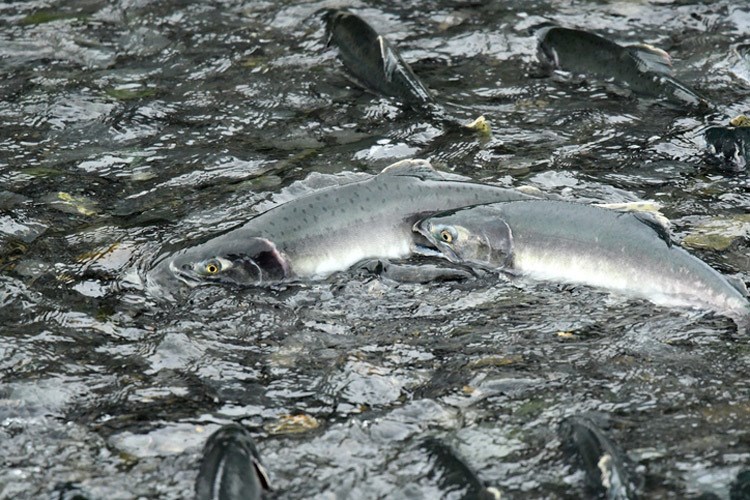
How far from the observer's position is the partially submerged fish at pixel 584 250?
4.81 meters

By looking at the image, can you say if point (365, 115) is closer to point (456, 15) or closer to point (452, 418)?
point (456, 15)

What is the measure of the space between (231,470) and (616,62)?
4888 mm

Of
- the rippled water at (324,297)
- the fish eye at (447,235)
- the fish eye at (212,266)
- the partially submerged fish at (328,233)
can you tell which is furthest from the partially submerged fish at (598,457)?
the fish eye at (212,266)

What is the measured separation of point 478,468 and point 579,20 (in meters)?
5.62

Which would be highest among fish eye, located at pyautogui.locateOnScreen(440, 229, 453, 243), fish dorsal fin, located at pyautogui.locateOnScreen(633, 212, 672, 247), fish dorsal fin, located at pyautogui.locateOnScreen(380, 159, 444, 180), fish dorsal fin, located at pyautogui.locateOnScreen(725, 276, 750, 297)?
fish dorsal fin, located at pyautogui.locateOnScreen(380, 159, 444, 180)

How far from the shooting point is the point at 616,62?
755 centimetres

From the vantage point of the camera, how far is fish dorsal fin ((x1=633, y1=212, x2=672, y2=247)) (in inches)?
195

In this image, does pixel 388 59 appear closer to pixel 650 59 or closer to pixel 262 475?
pixel 650 59

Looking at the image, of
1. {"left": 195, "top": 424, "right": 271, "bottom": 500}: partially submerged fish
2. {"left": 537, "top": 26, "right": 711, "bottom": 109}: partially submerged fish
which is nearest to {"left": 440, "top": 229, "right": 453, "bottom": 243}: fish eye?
{"left": 195, "top": 424, "right": 271, "bottom": 500}: partially submerged fish

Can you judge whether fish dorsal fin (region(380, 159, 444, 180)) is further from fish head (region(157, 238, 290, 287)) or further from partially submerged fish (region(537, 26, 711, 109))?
partially submerged fish (region(537, 26, 711, 109))

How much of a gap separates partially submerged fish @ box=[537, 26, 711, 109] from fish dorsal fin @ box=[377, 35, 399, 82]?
125 cm

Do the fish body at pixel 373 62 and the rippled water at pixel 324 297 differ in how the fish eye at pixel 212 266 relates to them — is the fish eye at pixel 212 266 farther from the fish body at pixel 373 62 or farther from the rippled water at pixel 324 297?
the fish body at pixel 373 62

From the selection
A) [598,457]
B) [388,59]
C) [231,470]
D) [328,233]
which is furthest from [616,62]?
[231,470]

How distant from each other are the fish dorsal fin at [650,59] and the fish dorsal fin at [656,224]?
2.56 m
